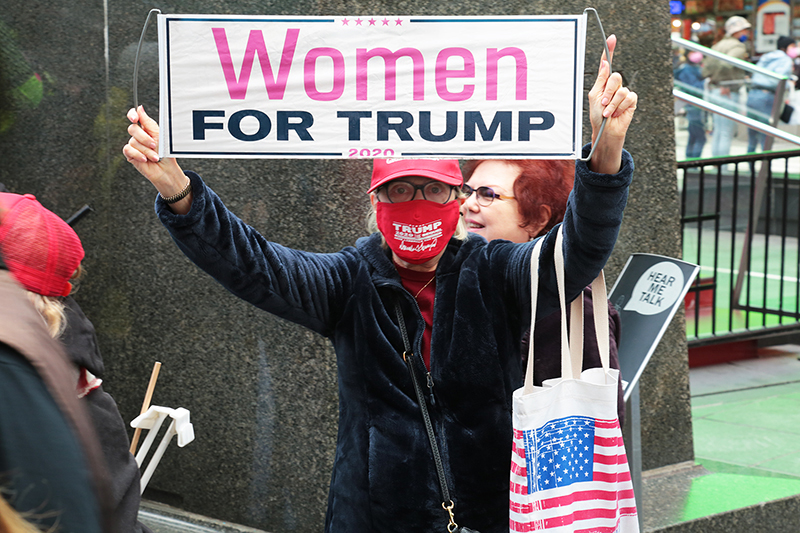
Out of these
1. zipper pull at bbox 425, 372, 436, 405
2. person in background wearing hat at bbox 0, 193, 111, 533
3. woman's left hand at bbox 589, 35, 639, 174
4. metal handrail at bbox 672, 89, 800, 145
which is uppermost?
metal handrail at bbox 672, 89, 800, 145

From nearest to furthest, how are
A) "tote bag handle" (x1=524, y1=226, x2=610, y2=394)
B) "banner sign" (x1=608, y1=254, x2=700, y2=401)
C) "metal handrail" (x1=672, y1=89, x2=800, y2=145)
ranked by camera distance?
"tote bag handle" (x1=524, y1=226, x2=610, y2=394), "banner sign" (x1=608, y1=254, x2=700, y2=401), "metal handrail" (x1=672, y1=89, x2=800, y2=145)

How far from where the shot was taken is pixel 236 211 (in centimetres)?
412

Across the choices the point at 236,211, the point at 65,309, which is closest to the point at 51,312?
the point at 65,309

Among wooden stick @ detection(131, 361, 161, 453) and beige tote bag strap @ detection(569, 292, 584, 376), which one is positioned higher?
beige tote bag strap @ detection(569, 292, 584, 376)

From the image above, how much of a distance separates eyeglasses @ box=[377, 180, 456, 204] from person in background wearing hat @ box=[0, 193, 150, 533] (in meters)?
1.01

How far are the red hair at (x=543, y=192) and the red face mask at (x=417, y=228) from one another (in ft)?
2.29

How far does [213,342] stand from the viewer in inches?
165

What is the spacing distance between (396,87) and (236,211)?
6.28 ft

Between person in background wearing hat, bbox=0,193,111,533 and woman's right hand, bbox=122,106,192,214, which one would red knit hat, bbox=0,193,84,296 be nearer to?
woman's right hand, bbox=122,106,192,214

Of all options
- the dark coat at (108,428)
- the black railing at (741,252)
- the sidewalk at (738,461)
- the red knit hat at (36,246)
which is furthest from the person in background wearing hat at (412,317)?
the black railing at (741,252)

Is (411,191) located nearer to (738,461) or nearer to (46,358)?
(46,358)

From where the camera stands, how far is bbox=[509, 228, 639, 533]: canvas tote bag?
2143mm

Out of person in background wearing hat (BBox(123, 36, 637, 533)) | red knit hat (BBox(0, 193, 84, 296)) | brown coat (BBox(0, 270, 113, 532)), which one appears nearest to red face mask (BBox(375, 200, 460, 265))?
person in background wearing hat (BBox(123, 36, 637, 533))

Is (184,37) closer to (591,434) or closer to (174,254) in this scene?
(591,434)
